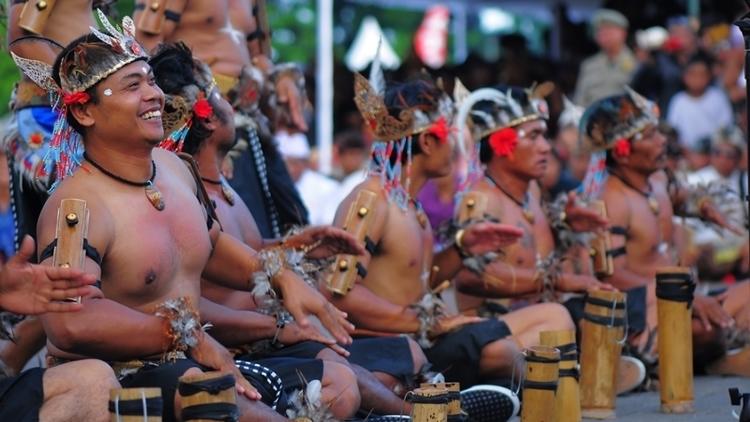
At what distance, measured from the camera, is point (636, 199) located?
8.81m

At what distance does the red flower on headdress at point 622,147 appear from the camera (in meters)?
8.82

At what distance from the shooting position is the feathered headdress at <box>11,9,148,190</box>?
5.53m

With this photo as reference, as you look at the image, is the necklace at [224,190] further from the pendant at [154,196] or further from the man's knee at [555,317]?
the man's knee at [555,317]

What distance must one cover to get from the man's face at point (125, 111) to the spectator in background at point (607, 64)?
9.91 meters

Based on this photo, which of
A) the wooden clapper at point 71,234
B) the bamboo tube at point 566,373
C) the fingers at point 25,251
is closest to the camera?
the fingers at point 25,251

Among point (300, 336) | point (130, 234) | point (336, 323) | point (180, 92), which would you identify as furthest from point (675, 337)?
point (130, 234)

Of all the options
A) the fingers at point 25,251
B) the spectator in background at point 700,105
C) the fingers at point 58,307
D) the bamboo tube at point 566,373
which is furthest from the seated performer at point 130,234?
the spectator in background at point 700,105

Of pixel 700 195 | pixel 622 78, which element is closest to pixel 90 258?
pixel 700 195

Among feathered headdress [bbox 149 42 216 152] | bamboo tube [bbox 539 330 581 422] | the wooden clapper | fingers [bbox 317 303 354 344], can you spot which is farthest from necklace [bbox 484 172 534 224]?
the wooden clapper

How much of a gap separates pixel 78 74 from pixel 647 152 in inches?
165

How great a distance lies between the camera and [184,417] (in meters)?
4.88

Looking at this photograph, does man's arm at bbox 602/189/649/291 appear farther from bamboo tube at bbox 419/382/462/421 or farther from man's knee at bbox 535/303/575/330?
bamboo tube at bbox 419/382/462/421

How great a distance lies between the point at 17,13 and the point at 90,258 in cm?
207

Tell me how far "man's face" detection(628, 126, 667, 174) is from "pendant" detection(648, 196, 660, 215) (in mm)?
160
